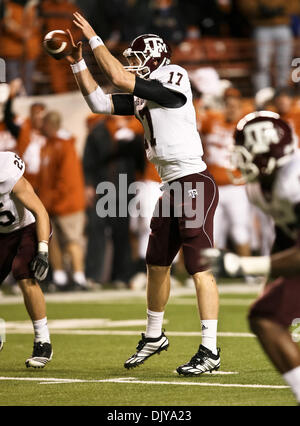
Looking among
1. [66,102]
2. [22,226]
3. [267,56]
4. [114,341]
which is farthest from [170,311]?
[267,56]

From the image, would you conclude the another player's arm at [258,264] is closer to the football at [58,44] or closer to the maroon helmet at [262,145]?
the maroon helmet at [262,145]

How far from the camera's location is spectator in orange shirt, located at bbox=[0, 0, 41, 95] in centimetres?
1370

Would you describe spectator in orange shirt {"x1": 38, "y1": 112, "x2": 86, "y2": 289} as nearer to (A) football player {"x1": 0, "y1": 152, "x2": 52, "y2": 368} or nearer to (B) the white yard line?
(B) the white yard line

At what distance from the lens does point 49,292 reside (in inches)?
448

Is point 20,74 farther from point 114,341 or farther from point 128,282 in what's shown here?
point 114,341

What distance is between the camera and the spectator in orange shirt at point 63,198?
11.3 meters

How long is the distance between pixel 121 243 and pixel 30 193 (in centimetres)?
550

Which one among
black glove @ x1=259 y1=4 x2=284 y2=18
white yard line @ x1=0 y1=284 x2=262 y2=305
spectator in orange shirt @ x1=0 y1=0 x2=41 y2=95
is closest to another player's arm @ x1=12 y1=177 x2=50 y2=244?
white yard line @ x1=0 y1=284 x2=262 y2=305

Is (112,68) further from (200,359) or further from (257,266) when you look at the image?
(257,266)

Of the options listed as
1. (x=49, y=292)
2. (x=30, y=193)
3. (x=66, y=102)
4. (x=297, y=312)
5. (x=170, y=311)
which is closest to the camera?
(x=297, y=312)

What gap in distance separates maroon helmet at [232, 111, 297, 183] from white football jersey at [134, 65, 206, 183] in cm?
165

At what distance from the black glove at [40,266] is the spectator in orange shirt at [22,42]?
307 inches

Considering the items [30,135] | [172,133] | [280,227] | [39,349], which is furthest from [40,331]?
[30,135]

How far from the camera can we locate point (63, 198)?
11445mm
